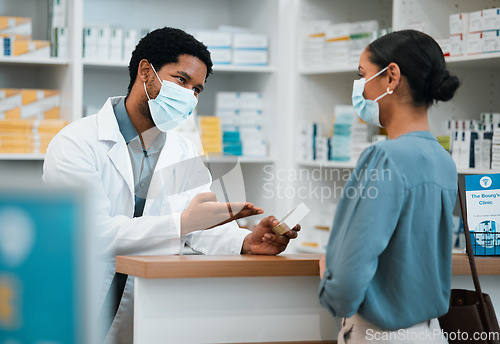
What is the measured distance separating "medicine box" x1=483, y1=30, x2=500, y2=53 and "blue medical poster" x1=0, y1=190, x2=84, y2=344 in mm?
2689

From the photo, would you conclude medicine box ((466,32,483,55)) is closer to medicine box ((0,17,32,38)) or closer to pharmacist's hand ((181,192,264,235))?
pharmacist's hand ((181,192,264,235))

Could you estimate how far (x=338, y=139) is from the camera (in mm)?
3518

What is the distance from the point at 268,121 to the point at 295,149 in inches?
10.8

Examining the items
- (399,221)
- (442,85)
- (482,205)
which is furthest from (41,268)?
(482,205)

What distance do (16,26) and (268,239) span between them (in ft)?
7.53

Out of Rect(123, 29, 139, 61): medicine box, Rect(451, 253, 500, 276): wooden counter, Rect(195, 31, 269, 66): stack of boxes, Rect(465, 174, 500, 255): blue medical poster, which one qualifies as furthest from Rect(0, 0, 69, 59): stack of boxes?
Rect(451, 253, 500, 276): wooden counter

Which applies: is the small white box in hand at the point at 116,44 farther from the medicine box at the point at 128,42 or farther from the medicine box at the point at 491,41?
the medicine box at the point at 491,41

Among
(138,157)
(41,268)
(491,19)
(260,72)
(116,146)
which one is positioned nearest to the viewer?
(41,268)

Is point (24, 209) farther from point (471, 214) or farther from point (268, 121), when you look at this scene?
point (268, 121)

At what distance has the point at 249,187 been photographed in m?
4.04

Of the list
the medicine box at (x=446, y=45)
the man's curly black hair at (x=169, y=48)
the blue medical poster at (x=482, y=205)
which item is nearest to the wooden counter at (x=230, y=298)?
the blue medical poster at (x=482, y=205)

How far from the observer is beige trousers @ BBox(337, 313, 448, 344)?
1322 mm

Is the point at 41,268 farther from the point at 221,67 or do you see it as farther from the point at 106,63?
the point at 221,67

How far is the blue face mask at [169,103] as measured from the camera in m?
2.21
